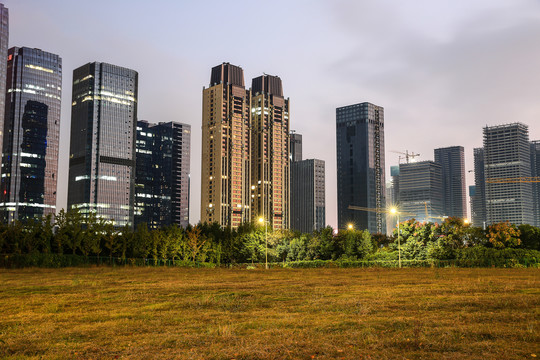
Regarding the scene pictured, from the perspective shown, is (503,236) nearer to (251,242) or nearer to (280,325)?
(251,242)

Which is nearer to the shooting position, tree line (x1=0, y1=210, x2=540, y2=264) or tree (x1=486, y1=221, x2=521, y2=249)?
tree (x1=486, y1=221, x2=521, y2=249)

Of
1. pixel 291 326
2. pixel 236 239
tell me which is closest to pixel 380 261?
pixel 236 239

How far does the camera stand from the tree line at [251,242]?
59.9 m

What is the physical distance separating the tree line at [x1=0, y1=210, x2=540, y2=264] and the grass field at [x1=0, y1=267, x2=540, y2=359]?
39.1 metres

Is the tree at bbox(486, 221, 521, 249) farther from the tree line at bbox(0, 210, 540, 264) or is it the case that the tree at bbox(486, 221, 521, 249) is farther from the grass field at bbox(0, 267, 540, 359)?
the grass field at bbox(0, 267, 540, 359)

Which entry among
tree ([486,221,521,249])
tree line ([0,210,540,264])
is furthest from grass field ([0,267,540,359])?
tree line ([0,210,540,264])

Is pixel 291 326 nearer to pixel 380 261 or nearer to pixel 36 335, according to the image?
pixel 36 335

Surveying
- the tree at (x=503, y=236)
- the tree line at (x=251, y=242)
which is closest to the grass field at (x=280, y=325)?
the tree at (x=503, y=236)

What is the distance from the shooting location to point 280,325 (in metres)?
14.8

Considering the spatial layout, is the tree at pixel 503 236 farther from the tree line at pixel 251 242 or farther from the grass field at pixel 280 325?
the grass field at pixel 280 325

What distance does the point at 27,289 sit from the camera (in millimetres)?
27266

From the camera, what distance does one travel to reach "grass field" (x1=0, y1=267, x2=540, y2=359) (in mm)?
11734

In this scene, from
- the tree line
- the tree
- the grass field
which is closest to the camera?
the grass field

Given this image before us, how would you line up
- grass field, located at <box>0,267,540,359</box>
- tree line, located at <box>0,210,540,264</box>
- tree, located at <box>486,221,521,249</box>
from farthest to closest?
tree line, located at <box>0,210,540,264</box> < tree, located at <box>486,221,521,249</box> < grass field, located at <box>0,267,540,359</box>
